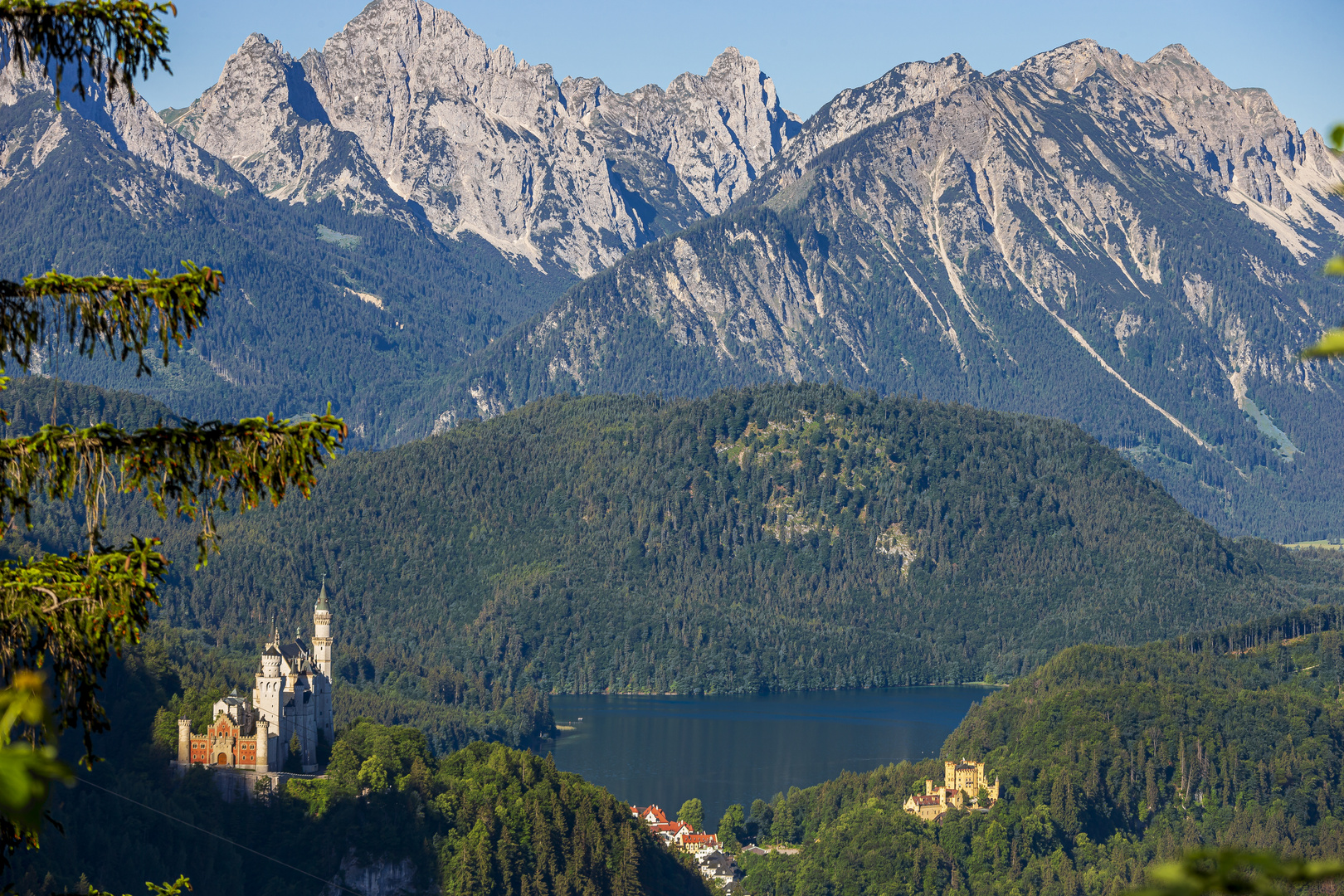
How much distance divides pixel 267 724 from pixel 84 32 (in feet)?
500

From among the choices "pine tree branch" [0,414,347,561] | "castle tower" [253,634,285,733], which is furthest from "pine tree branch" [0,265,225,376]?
"castle tower" [253,634,285,733]

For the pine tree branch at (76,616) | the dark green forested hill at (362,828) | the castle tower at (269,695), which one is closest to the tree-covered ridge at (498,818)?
the dark green forested hill at (362,828)

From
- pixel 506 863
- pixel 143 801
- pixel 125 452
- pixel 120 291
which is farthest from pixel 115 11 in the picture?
pixel 506 863

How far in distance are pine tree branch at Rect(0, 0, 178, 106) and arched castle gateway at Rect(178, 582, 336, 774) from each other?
151 m

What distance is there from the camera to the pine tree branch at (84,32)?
24516mm

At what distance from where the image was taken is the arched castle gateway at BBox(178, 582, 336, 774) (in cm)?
17025

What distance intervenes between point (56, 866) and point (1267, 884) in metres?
139

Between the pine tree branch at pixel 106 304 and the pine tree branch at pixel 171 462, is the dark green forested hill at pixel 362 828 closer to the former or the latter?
the pine tree branch at pixel 106 304

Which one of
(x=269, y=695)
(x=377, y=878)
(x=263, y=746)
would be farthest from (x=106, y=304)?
(x=269, y=695)

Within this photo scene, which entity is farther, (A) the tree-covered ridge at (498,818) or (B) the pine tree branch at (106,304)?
(A) the tree-covered ridge at (498,818)

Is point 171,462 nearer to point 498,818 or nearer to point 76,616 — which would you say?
point 76,616

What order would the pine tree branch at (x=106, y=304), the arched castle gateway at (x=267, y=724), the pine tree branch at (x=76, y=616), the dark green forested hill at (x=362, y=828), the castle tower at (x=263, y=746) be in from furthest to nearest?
the arched castle gateway at (x=267, y=724), the castle tower at (x=263, y=746), the dark green forested hill at (x=362, y=828), the pine tree branch at (x=106, y=304), the pine tree branch at (x=76, y=616)

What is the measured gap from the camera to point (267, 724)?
563 feet

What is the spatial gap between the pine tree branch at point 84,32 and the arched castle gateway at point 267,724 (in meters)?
151
